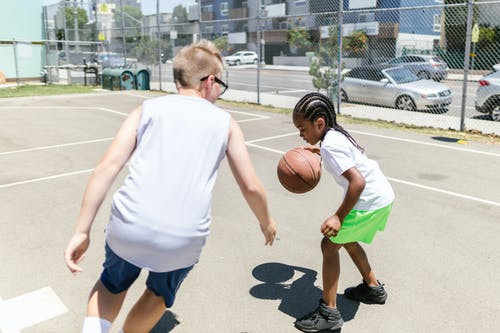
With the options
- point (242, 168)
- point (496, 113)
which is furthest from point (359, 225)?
point (496, 113)

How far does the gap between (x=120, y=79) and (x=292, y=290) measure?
18307 millimetres

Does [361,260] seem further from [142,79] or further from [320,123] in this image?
[142,79]

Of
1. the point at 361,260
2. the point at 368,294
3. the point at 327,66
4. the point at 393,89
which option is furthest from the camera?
the point at 393,89

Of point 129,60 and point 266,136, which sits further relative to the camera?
point 129,60

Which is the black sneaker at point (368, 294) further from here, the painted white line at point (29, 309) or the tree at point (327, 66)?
the tree at point (327, 66)

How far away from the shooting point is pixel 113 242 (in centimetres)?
234

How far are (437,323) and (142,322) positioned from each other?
2201mm

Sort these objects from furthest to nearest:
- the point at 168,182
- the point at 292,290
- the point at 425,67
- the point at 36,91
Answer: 1. the point at 36,91
2. the point at 425,67
3. the point at 292,290
4. the point at 168,182

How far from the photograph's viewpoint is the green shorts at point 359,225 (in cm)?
323

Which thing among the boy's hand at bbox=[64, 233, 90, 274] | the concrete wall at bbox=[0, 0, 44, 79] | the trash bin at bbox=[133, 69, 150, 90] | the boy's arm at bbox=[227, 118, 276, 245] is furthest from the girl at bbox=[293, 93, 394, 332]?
the concrete wall at bbox=[0, 0, 44, 79]

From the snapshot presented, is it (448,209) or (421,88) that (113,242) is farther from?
(421,88)

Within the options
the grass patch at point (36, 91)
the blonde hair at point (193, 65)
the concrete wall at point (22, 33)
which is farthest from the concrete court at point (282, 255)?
the concrete wall at point (22, 33)

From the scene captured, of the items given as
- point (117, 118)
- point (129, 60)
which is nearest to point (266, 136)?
point (117, 118)

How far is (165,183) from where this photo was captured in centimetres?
222
